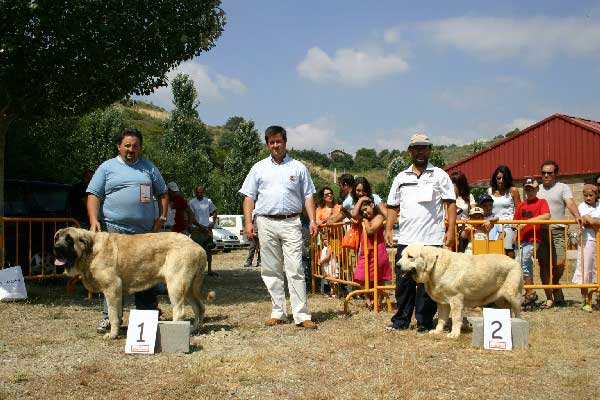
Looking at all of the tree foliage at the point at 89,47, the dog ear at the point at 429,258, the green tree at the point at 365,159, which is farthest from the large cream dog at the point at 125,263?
the green tree at the point at 365,159

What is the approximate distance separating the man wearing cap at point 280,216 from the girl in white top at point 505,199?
3.12 m

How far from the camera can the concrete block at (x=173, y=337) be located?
4.80 m

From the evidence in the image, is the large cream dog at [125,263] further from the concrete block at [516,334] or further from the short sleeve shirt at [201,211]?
the short sleeve shirt at [201,211]

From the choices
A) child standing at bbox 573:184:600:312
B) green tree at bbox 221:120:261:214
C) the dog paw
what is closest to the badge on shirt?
the dog paw

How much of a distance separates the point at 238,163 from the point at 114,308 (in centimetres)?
3189

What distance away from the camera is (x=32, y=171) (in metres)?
13.3

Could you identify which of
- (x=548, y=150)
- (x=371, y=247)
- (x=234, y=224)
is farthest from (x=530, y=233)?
(x=548, y=150)

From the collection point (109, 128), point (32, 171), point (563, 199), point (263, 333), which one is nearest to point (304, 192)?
point (263, 333)

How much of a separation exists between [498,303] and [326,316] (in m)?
2.05

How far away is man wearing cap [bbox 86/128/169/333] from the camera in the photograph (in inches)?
220

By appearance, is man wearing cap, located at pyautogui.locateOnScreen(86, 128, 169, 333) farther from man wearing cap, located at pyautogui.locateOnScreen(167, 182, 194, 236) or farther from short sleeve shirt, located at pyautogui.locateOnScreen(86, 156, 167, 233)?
man wearing cap, located at pyautogui.locateOnScreen(167, 182, 194, 236)

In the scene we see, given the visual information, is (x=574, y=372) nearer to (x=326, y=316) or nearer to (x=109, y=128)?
(x=326, y=316)

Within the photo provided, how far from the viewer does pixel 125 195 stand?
5.58 meters

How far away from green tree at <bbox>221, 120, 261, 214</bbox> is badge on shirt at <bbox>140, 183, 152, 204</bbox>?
95.3 feet
